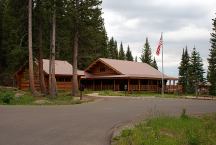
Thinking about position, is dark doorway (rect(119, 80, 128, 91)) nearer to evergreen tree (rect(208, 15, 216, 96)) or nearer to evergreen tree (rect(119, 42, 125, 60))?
evergreen tree (rect(208, 15, 216, 96))

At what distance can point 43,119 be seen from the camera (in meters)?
18.7

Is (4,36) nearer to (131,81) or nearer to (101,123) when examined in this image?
(131,81)

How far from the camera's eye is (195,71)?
78.6 meters

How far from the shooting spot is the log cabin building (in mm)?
58188

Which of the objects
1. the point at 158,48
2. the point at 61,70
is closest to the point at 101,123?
the point at 158,48

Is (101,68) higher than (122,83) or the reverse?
higher

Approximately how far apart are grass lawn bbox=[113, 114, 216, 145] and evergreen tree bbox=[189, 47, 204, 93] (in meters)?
59.4

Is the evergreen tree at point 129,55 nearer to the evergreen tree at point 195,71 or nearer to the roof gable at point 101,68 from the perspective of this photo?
the evergreen tree at point 195,71

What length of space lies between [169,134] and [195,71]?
65.9 m

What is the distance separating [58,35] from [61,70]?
14.7 meters

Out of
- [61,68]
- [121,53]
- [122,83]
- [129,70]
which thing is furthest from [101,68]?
[121,53]

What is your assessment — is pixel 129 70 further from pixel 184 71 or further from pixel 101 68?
pixel 184 71

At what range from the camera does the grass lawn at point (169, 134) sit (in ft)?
39.3

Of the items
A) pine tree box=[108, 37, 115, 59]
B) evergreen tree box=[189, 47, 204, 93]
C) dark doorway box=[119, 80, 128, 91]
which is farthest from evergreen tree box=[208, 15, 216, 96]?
pine tree box=[108, 37, 115, 59]
